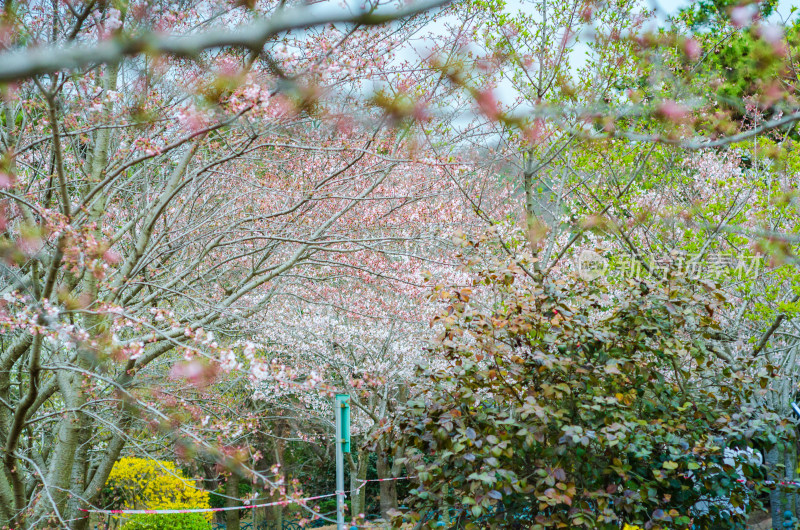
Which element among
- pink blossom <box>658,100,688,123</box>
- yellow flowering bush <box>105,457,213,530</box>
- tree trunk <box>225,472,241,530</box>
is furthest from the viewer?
tree trunk <box>225,472,241,530</box>

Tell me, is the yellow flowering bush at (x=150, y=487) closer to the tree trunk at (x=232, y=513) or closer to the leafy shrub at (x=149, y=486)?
the leafy shrub at (x=149, y=486)

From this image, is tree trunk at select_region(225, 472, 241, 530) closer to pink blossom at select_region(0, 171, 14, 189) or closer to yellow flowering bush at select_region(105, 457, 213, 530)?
yellow flowering bush at select_region(105, 457, 213, 530)

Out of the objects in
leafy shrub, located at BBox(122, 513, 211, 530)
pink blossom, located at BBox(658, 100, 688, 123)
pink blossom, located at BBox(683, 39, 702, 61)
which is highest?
pink blossom, located at BBox(683, 39, 702, 61)

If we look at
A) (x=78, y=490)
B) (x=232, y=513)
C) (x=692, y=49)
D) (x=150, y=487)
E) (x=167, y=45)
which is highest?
(x=692, y=49)

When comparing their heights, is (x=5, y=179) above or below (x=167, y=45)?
above

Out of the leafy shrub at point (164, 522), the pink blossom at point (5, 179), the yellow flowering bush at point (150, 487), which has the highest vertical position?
the pink blossom at point (5, 179)

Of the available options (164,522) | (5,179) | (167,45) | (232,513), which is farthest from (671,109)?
(232,513)

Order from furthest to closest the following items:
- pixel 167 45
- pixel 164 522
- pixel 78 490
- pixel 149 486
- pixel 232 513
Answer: pixel 232 513 < pixel 149 486 < pixel 164 522 < pixel 78 490 < pixel 167 45

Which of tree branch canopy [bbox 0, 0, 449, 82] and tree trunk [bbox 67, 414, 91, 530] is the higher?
tree branch canopy [bbox 0, 0, 449, 82]

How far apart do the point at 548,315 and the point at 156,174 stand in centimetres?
514

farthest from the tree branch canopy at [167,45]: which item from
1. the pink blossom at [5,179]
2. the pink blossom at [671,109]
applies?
the pink blossom at [5,179]

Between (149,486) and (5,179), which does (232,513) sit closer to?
(149,486)

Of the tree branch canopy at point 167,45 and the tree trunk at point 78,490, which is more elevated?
the tree branch canopy at point 167,45

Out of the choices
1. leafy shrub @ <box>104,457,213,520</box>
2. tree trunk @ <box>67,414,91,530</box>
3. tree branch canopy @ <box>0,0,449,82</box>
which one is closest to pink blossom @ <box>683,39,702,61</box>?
tree branch canopy @ <box>0,0,449,82</box>
